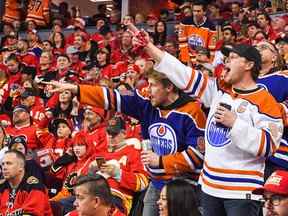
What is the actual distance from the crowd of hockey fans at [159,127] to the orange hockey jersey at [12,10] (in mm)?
3050

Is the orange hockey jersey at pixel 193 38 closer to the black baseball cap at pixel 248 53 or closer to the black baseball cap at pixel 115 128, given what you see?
the black baseball cap at pixel 115 128

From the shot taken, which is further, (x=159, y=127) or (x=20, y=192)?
(x=20, y=192)

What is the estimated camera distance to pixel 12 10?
47.8 feet

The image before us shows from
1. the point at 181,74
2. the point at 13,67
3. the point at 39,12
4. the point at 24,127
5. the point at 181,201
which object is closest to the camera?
the point at 181,201

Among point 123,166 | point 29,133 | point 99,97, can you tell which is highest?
point 99,97

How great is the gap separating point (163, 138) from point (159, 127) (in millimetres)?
69

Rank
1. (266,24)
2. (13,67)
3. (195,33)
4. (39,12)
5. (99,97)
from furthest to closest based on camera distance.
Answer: (39,12) → (13,67) → (195,33) → (266,24) → (99,97)

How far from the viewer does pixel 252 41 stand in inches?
356

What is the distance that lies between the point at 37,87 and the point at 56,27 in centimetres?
279

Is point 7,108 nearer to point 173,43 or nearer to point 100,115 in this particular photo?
point 173,43

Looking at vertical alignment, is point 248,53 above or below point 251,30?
above

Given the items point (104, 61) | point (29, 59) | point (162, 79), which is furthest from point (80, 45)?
point (162, 79)

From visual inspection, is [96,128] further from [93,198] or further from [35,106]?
[93,198]

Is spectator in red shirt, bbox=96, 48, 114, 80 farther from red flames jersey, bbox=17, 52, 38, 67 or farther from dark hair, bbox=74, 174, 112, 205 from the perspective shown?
dark hair, bbox=74, 174, 112, 205
